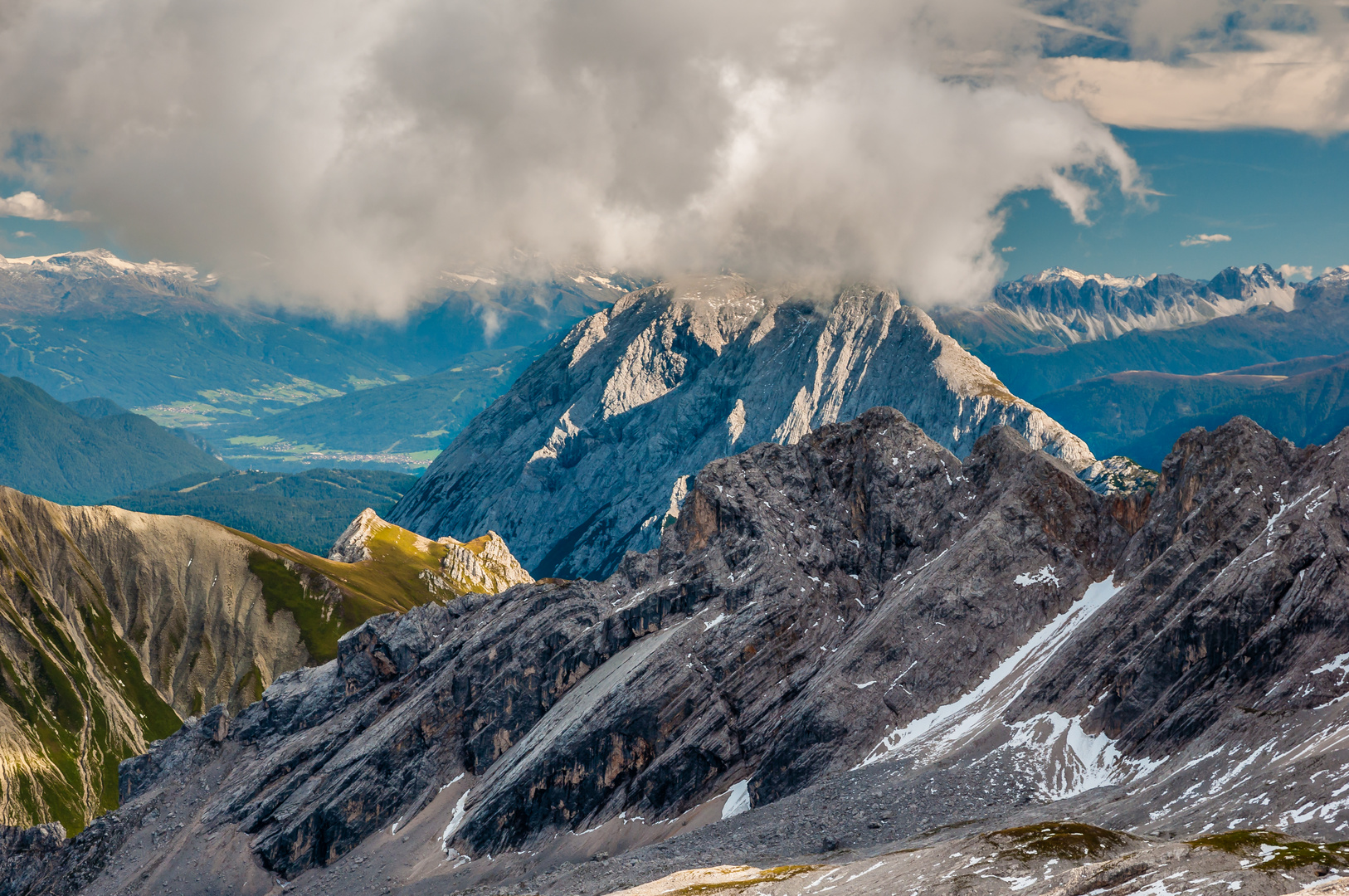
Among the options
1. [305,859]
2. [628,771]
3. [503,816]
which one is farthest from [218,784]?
[628,771]

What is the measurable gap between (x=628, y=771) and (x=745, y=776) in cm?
1733

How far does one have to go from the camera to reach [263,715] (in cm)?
17962

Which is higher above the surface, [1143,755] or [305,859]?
[1143,755]

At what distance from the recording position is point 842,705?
127 m

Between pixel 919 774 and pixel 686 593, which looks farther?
pixel 686 593

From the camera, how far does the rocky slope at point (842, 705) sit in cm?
9362

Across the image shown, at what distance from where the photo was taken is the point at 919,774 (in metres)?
110

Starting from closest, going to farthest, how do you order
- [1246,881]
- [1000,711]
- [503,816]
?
[1246,881]
[1000,711]
[503,816]

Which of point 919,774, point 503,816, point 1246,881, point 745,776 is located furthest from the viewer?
point 503,816

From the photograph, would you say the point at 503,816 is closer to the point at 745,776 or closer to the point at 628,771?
the point at 628,771

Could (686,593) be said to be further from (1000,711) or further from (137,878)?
(137,878)

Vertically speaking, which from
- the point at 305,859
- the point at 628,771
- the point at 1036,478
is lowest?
the point at 305,859

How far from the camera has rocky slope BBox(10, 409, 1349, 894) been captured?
307ft

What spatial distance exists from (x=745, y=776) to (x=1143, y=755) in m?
49.6
